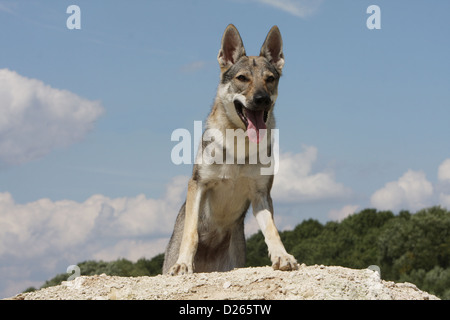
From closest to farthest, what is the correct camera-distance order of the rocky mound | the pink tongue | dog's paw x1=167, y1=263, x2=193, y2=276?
1. the rocky mound
2. dog's paw x1=167, y1=263, x2=193, y2=276
3. the pink tongue

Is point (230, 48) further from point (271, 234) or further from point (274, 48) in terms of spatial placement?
point (271, 234)

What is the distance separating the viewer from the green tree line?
3412 cm

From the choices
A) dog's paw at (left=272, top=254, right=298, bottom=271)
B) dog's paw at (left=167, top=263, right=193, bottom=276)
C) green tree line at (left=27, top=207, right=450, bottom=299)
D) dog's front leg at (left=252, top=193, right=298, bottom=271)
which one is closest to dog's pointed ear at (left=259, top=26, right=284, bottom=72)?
dog's front leg at (left=252, top=193, right=298, bottom=271)

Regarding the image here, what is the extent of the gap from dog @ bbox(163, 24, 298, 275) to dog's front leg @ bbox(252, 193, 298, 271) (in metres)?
0.02

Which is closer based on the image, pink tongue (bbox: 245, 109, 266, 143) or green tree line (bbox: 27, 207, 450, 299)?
pink tongue (bbox: 245, 109, 266, 143)

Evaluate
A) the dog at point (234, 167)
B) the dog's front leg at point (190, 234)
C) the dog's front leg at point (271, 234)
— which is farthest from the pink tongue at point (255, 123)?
the dog's front leg at point (190, 234)

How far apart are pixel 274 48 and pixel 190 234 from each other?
4293 mm

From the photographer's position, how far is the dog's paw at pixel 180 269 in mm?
10711

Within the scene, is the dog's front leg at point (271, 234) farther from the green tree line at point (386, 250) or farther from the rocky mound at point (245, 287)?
the green tree line at point (386, 250)

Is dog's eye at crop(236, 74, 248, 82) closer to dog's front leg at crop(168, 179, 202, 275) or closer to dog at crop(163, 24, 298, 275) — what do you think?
dog at crop(163, 24, 298, 275)

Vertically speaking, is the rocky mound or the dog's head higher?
the dog's head

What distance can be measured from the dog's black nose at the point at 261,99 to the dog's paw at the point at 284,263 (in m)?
2.89
